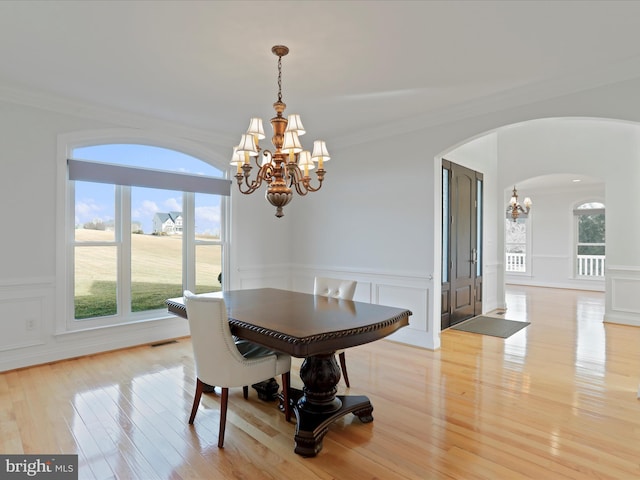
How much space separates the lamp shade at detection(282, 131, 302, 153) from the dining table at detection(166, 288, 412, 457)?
119cm

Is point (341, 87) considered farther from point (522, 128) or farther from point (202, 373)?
point (522, 128)

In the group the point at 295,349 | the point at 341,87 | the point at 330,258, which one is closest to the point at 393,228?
the point at 330,258

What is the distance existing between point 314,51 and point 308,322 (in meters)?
2.04

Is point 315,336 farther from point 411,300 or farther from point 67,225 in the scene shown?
point 67,225

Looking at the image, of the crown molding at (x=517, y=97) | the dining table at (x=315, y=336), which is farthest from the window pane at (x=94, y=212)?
the crown molding at (x=517, y=97)

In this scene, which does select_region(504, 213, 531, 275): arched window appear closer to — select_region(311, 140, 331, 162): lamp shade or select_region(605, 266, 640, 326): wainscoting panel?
select_region(605, 266, 640, 326): wainscoting panel

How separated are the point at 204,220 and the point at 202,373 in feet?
9.85

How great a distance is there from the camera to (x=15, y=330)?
361 cm

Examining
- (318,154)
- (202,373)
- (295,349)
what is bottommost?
(202,373)

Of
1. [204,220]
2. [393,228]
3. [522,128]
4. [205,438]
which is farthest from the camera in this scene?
[522,128]

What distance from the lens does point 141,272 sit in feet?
15.0

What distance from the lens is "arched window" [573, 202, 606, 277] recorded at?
9172 mm

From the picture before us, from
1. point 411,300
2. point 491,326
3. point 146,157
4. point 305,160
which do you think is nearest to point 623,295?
point 491,326

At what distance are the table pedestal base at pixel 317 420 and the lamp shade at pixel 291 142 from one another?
1.82 m
